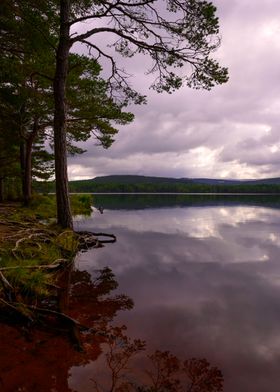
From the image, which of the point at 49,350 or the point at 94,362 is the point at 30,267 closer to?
the point at 49,350

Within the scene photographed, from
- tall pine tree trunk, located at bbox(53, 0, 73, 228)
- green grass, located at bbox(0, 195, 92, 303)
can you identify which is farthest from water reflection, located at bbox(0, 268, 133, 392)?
tall pine tree trunk, located at bbox(53, 0, 73, 228)

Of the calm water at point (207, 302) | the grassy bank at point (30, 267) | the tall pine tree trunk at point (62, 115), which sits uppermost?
the tall pine tree trunk at point (62, 115)

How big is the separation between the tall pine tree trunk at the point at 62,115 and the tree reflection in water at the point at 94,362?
25.5ft

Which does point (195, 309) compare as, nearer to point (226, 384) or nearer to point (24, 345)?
point (226, 384)

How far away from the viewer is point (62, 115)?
12.4m

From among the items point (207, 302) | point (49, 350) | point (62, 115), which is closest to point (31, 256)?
point (49, 350)

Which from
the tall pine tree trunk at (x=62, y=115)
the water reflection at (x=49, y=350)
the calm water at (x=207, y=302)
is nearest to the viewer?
the water reflection at (x=49, y=350)

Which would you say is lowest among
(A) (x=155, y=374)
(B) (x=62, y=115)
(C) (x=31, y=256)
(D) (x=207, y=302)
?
(D) (x=207, y=302)

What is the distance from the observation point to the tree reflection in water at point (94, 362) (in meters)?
3.84

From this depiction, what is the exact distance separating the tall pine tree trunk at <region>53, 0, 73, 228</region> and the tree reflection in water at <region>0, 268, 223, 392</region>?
25.5ft

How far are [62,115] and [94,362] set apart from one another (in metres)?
10.2

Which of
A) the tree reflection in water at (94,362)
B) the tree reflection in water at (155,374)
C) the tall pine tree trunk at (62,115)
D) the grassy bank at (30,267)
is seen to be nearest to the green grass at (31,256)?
the grassy bank at (30,267)

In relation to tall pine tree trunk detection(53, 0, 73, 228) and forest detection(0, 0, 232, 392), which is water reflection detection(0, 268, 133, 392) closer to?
forest detection(0, 0, 232, 392)

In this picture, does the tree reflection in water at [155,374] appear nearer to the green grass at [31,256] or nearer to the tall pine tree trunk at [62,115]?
the green grass at [31,256]
